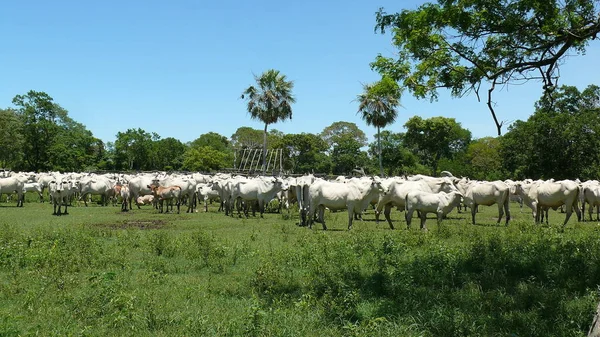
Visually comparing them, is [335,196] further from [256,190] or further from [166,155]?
[166,155]

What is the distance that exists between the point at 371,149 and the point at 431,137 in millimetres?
10010

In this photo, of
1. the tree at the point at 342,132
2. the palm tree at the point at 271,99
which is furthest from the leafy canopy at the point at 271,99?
the tree at the point at 342,132

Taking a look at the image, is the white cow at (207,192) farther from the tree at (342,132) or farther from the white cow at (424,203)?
the tree at (342,132)

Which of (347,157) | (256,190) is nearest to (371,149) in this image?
(347,157)

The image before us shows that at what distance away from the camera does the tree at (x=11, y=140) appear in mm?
58781

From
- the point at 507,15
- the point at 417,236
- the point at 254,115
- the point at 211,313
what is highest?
the point at 254,115

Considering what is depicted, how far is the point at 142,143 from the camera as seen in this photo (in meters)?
79.4

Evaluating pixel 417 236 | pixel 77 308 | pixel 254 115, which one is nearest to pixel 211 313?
pixel 77 308

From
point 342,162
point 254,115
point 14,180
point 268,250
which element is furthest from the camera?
point 342,162

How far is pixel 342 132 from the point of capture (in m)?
92.9

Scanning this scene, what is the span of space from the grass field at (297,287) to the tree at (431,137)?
58967 millimetres

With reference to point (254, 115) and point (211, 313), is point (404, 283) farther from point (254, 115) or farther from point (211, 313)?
point (254, 115)

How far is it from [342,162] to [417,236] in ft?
206

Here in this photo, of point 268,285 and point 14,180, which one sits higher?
point 14,180
